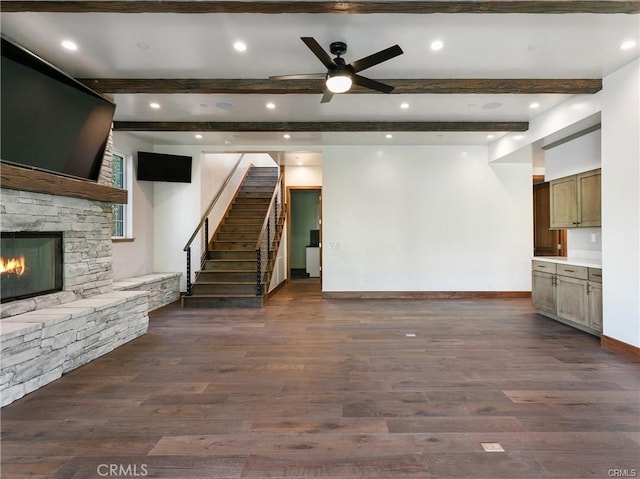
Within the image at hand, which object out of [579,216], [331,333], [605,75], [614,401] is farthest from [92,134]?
[579,216]

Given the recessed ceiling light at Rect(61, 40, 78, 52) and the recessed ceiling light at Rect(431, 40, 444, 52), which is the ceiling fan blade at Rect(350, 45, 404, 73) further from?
the recessed ceiling light at Rect(61, 40, 78, 52)

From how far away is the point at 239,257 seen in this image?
718cm

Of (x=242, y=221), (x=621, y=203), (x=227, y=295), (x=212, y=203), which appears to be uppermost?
(x=212, y=203)

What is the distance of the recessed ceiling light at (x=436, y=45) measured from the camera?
3265mm

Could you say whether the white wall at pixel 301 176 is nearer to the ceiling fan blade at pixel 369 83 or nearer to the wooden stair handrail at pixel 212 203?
the wooden stair handrail at pixel 212 203

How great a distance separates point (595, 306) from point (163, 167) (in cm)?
747

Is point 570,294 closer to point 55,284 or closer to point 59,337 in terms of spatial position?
point 59,337

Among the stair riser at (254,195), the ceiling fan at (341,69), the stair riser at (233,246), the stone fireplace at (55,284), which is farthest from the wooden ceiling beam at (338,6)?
the stair riser at (254,195)

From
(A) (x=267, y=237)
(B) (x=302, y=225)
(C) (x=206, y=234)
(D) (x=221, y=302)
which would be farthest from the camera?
(B) (x=302, y=225)

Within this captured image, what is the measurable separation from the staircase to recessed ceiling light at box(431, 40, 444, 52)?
14.6ft

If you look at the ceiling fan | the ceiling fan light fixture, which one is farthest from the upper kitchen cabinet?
the ceiling fan light fixture

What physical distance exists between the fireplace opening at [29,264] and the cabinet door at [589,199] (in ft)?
23.0

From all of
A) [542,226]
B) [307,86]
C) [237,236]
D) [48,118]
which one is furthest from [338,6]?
[542,226]

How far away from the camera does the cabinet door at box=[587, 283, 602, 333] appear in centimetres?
409
